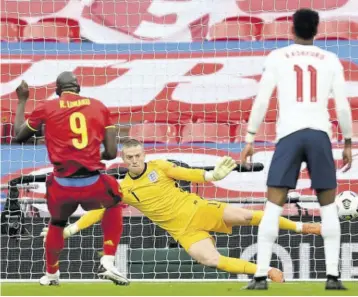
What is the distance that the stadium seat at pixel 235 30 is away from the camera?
51.1 feet

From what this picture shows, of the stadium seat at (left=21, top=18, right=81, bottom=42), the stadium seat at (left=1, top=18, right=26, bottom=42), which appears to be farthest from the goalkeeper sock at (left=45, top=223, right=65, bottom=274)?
the stadium seat at (left=1, top=18, right=26, bottom=42)

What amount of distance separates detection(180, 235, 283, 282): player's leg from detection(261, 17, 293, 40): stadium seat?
644 centimetres

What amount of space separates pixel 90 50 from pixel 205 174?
7.58 meters

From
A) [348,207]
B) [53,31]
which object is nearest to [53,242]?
[348,207]

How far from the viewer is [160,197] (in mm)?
9531

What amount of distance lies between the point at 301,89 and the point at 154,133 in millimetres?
8275

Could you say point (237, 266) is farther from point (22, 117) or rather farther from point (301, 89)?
point (301, 89)

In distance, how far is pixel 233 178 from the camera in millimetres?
14633

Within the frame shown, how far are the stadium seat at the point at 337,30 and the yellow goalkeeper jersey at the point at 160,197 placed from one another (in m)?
6.17

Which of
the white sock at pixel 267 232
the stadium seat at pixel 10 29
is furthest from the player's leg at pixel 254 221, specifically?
the stadium seat at pixel 10 29

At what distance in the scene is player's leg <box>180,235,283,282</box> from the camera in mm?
8952

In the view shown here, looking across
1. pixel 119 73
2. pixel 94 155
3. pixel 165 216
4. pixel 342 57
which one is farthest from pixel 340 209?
pixel 119 73

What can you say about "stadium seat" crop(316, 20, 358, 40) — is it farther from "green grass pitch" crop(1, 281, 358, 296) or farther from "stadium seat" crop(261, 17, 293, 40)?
"green grass pitch" crop(1, 281, 358, 296)

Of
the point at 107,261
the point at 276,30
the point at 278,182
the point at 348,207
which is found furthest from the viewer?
the point at 276,30
